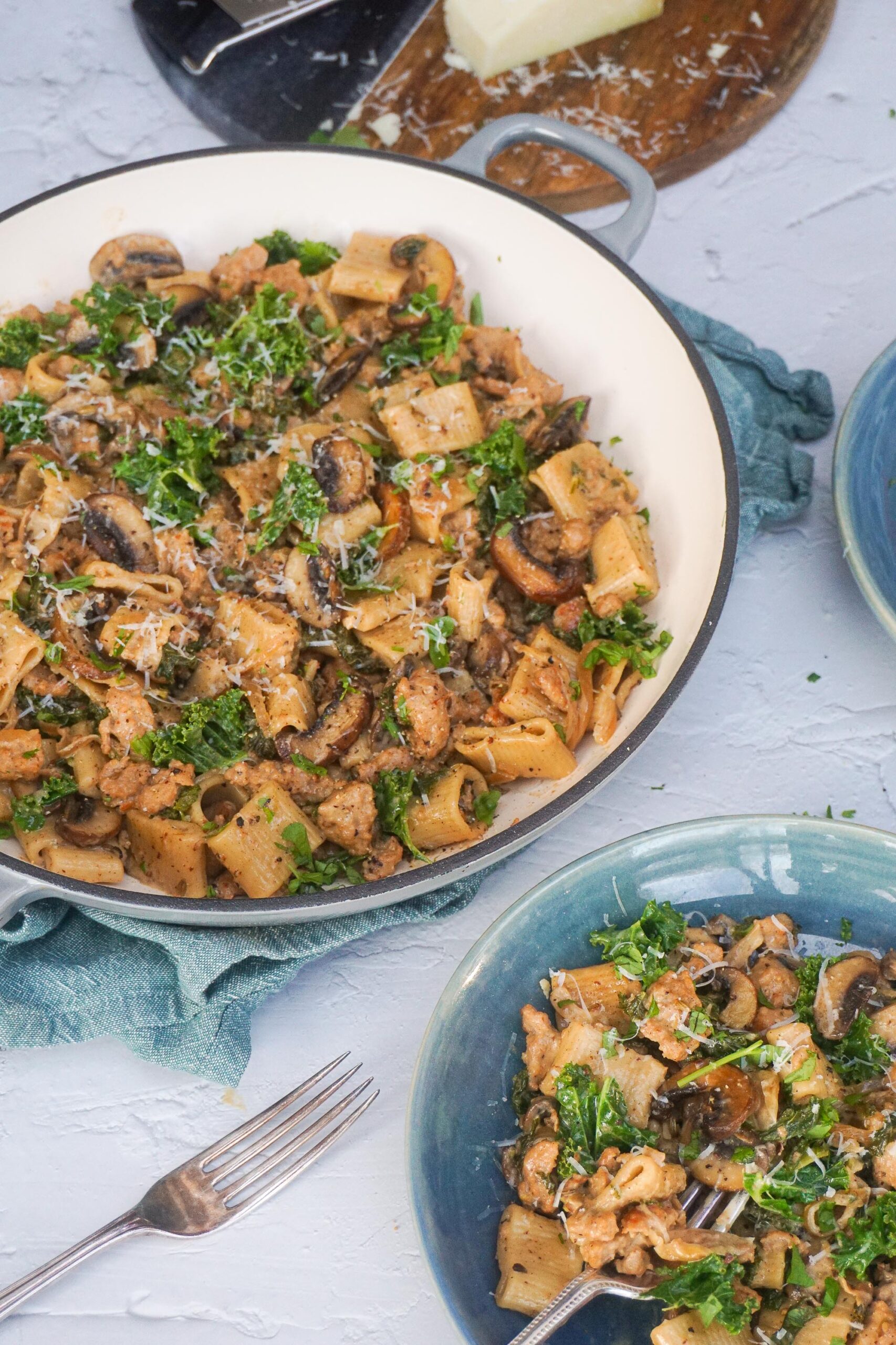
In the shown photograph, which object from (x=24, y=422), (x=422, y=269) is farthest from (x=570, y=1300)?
(x=422, y=269)

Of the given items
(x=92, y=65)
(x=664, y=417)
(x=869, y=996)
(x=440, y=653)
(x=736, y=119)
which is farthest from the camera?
(x=92, y=65)

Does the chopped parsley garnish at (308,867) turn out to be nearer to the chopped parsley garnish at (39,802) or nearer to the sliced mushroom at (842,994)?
the chopped parsley garnish at (39,802)

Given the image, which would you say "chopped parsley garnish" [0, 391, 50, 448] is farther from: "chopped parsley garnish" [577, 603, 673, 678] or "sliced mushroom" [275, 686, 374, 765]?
"chopped parsley garnish" [577, 603, 673, 678]

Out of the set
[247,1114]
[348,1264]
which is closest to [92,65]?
[247,1114]

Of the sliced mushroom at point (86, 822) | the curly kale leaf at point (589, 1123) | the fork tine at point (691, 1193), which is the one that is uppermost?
the sliced mushroom at point (86, 822)

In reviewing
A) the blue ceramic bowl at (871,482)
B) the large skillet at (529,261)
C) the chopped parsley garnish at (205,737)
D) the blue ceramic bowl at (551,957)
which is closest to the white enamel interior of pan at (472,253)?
the large skillet at (529,261)

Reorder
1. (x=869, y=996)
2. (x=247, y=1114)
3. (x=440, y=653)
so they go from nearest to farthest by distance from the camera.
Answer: (x=869, y=996) → (x=247, y=1114) → (x=440, y=653)

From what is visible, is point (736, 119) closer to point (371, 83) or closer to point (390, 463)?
point (371, 83)

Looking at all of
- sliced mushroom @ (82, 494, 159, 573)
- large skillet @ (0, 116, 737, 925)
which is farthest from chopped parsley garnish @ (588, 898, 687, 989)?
sliced mushroom @ (82, 494, 159, 573)
